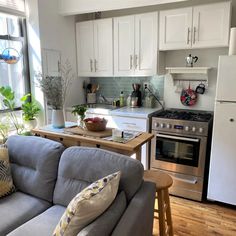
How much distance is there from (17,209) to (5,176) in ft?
1.12

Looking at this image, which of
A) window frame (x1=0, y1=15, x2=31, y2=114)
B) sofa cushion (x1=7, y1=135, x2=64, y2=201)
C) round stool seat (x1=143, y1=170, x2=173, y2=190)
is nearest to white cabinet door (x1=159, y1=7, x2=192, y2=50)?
round stool seat (x1=143, y1=170, x2=173, y2=190)

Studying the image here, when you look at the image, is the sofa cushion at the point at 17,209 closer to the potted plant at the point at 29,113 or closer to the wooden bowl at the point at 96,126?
the wooden bowl at the point at 96,126

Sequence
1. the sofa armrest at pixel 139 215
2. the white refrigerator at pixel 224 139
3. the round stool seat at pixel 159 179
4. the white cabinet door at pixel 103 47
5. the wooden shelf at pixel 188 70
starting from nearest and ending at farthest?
the sofa armrest at pixel 139 215 → the round stool seat at pixel 159 179 → the white refrigerator at pixel 224 139 → the wooden shelf at pixel 188 70 → the white cabinet door at pixel 103 47

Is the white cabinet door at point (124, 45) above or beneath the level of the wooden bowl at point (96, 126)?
above

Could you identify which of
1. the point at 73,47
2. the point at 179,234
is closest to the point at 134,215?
the point at 179,234

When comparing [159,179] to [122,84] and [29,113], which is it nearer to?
[29,113]

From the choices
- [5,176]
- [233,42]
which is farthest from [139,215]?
[233,42]

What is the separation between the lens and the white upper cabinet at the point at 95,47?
3502 mm

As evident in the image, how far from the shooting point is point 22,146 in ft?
7.16

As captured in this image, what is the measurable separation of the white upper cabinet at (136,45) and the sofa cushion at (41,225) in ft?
7.19

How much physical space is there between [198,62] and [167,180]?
1.95 m

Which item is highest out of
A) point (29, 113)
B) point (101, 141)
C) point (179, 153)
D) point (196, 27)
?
point (196, 27)

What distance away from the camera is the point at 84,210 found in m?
1.30

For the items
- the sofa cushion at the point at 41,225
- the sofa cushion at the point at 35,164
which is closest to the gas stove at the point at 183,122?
the sofa cushion at the point at 35,164
